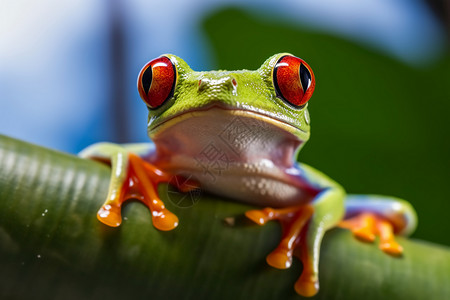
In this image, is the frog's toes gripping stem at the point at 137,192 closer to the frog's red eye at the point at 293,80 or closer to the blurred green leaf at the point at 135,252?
the blurred green leaf at the point at 135,252

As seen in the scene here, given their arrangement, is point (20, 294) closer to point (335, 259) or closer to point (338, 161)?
point (335, 259)


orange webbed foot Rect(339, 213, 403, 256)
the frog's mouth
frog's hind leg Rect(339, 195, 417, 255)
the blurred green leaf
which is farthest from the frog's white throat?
frog's hind leg Rect(339, 195, 417, 255)

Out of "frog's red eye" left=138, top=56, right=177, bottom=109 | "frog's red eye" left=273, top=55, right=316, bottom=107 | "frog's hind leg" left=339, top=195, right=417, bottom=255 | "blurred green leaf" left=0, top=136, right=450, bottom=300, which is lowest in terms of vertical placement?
"frog's hind leg" left=339, top=195, right=417, bottom=255

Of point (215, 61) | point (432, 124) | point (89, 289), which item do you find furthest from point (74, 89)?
point (432, 124)

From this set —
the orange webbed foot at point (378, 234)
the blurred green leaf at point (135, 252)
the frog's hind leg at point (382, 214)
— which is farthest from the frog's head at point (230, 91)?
the frog's hind leg at point (382, 214)

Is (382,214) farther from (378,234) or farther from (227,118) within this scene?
(227,118)

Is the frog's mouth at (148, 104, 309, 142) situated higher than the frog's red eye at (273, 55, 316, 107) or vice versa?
the frog's red eye at (273, 55, 316, 107)

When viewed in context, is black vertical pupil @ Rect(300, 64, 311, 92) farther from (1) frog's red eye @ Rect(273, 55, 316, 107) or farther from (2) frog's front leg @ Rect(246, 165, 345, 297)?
(2) frog's front leg @ Rect(246, 165, 345, 297)

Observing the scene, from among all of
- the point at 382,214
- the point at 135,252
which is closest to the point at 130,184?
the point at 135,252
